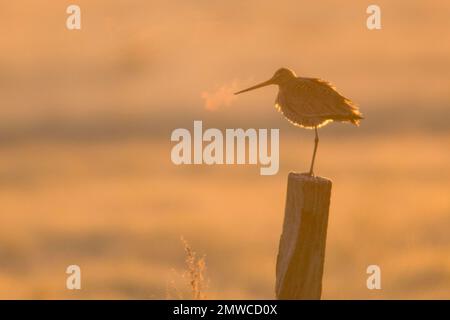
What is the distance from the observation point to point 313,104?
37.9 ft

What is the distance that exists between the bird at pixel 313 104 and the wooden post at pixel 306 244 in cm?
333

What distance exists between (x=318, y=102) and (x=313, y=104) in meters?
0.07

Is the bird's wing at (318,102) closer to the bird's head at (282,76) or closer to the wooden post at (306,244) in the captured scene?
the bird's head at (282,76)

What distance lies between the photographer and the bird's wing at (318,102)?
11.3 metres

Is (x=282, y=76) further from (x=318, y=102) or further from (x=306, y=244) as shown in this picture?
(x=306, y=244)

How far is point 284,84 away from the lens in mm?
12453

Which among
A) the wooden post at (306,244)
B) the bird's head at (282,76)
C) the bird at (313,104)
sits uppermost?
the bird's head at (282,76)

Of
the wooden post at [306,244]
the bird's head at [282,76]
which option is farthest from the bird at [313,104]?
the wooden post at [306,244]

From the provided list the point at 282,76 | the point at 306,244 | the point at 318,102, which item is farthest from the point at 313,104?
the point at 306,244
